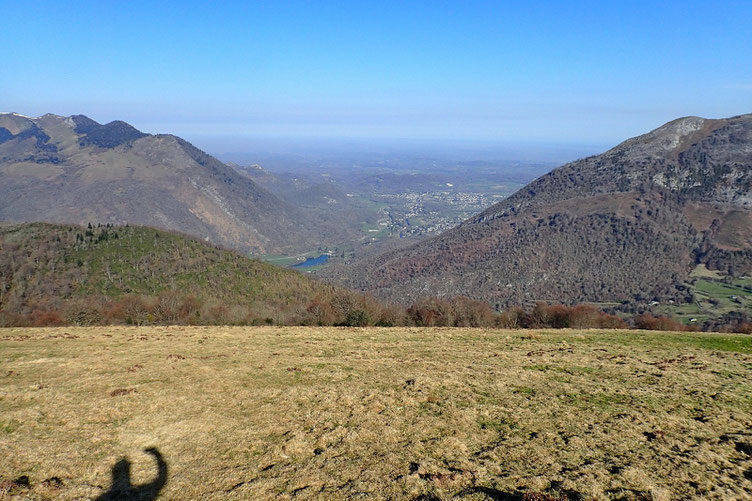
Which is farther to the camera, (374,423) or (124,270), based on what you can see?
(124,270)

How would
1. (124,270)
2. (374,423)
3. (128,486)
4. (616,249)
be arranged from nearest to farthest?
1. (128,486)
2. (374,423)
3. (124,270)
4. (616,249)

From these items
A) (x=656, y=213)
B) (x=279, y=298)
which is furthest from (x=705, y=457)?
(x=656, y=213)

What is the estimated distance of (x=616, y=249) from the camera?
167875 millimetres

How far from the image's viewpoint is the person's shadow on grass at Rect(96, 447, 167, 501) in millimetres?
9766

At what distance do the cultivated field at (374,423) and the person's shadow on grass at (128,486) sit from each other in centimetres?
6

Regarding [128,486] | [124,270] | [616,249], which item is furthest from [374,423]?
[616,249]

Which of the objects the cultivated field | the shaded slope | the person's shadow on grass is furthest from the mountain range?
the person's shadow on grass

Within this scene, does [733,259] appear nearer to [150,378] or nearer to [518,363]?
[518,363]

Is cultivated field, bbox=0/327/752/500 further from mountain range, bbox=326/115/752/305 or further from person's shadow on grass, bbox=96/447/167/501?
mountain range, bbox=326/115/752/305

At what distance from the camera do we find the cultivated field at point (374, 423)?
995 centimetres

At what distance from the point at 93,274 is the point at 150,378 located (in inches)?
3341

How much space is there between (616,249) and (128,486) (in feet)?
630

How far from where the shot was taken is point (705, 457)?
10961 mm

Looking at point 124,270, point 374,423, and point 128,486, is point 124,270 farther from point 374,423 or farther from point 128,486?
point 374,423
